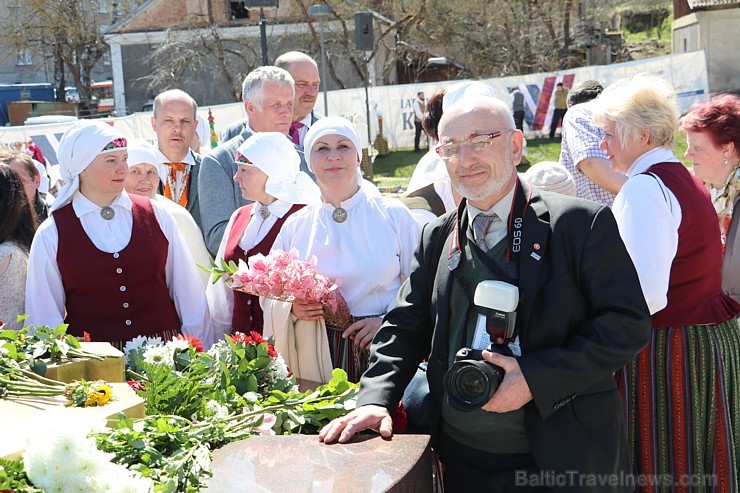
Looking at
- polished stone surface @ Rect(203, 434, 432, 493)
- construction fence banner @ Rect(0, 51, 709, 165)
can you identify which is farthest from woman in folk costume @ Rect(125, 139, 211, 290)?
construction fence banner @ Rect(0, 51, 709, 165)

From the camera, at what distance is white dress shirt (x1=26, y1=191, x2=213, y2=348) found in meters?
4.18

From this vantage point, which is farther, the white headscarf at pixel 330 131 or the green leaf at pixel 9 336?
the white headscarf at pixel 330 131

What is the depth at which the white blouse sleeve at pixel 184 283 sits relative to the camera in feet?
14.6

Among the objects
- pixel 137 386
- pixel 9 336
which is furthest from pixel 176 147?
pixel 137 386

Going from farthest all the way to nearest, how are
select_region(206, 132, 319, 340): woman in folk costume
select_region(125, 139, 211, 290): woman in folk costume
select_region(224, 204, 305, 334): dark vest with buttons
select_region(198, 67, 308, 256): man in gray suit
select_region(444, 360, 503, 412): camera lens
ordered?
select_region(198, 67, 308, 256): man in gray suit, select_region(125, 139, 211, 290): woman in folk costume, select_region(206, 132, 319, 340): woman in folk costume, select_region(224, 204, 305, 334): dark vest with buttons, select_region(444, 360, 503, 412): camera lens

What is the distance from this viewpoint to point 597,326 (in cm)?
253

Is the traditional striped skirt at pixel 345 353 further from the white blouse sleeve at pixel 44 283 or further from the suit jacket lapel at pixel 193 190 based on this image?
the suit jacket lapel at pixel 193 190

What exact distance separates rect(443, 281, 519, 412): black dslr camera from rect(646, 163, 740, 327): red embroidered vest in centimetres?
117

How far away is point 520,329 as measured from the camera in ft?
8.58

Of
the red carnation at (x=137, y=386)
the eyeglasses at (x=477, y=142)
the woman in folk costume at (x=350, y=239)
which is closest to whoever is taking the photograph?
the eyeglasses at (x=477, y=142)

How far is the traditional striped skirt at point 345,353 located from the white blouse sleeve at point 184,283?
879mm

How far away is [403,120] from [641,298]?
940 inches

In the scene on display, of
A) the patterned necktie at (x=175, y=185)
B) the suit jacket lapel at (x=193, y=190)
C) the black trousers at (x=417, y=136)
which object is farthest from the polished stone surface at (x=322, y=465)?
the black trousers at (x=417, y=136)

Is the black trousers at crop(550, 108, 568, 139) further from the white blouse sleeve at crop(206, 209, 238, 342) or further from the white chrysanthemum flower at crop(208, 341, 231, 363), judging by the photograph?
the white chrysanthemum flower at crop(208, 341, 231, 363)
